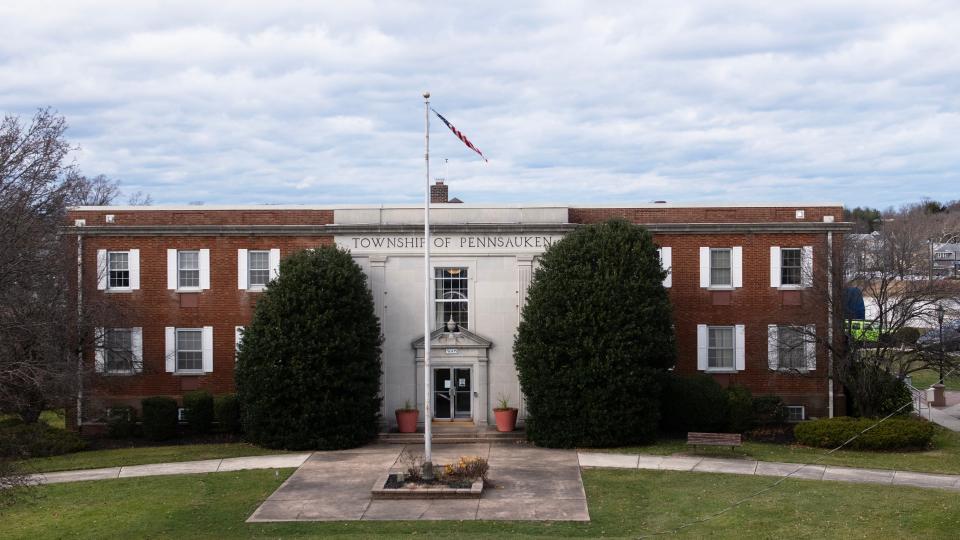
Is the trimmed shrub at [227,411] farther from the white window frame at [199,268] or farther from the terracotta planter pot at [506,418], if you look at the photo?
the terracotta planter pot at [506,418]

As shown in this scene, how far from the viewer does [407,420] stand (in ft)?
104

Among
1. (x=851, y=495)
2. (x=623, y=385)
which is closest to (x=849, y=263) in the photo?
(x=623, y=385)

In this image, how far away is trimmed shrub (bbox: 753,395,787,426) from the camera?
106 ft

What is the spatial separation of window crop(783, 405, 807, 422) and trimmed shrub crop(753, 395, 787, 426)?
2.03 ft

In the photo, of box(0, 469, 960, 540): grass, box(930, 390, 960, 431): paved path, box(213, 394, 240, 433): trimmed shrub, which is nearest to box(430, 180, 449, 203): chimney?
box(213, 394, 240, 433): trimmed shrub

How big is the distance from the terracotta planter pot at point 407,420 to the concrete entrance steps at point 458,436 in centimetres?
23

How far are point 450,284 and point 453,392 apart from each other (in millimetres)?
3684

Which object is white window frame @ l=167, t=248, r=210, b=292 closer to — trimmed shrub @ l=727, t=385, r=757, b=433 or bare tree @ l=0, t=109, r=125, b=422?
bare tree @ l=0, t=109, r=125, b=422

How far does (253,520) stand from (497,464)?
7.99m

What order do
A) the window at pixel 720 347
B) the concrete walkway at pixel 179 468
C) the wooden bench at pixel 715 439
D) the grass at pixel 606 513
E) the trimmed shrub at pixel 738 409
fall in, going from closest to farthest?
the grass at pixel 606 513 → the concrete walkway at pixel 179 468 → the wooden bench at pixel 715 439 → the trimmed shrub at pixel 738 409 → the window at pixel 720 347

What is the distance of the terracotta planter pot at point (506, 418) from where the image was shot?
31.6m

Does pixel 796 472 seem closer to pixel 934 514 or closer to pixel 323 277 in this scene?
pixel 934 514

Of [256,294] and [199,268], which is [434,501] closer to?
[256,294]

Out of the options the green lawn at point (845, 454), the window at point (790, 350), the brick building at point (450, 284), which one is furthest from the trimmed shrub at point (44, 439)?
the window at point (790, 350)
